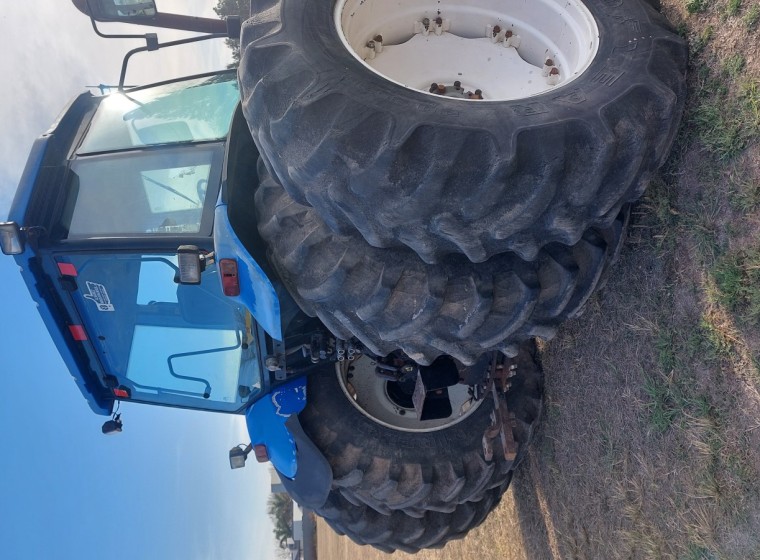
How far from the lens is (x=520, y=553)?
4371 mm

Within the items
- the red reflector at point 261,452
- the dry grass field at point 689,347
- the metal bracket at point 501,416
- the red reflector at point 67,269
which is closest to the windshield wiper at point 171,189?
the red reflector at point 67,269

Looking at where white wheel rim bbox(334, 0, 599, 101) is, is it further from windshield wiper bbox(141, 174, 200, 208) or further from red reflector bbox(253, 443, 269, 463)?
red reflector bbox(253, 443, 269, 463)

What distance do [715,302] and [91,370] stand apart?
3.20 m

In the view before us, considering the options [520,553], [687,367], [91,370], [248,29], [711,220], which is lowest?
[520,553]

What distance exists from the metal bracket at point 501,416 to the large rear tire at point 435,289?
104 cm

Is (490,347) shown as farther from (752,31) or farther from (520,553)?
(520,553)

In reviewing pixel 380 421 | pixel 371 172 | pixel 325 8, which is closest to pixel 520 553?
pixel 380 421

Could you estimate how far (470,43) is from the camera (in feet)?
9.57

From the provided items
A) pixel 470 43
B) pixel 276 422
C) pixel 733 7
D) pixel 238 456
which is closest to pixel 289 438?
pixel 276 422

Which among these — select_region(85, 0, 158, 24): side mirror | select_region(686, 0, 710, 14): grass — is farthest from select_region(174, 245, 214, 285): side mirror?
select_region(686, 0, 710, 14): grass

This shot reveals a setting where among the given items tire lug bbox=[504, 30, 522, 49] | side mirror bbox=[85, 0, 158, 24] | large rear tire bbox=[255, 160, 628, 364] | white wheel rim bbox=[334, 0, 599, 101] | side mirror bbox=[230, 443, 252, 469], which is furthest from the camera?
side mirror bbox=[230, 443, 252, 469]

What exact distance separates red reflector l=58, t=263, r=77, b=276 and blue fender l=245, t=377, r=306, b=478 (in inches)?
47.2

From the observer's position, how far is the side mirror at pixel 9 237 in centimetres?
269

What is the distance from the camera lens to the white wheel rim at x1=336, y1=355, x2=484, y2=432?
12.1ft
